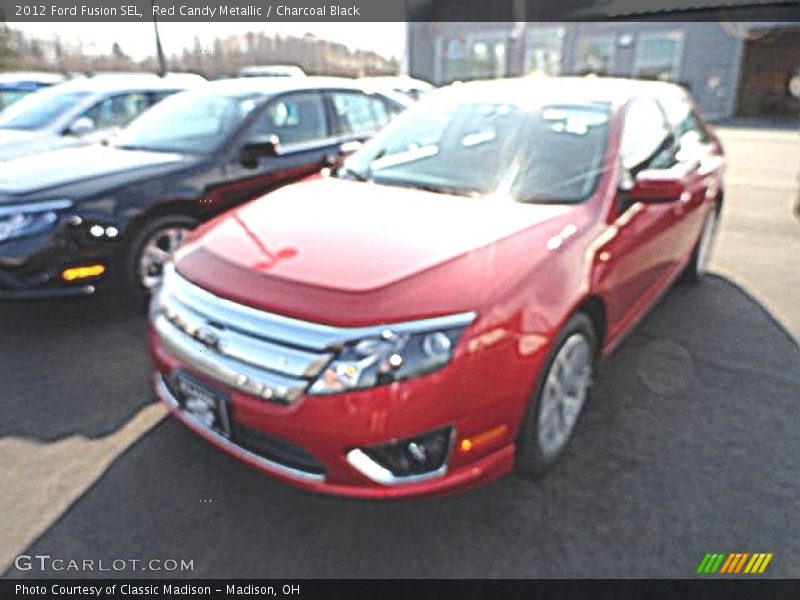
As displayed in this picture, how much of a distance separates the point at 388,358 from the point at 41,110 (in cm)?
654

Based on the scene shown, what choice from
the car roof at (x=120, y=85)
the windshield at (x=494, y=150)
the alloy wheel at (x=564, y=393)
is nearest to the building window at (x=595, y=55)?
the car roof at (x=120, y=85)

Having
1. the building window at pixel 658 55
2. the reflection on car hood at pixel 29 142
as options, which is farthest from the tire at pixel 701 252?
the building window at pixel 658 55

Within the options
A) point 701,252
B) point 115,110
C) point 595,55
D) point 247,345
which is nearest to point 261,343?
point 247,345

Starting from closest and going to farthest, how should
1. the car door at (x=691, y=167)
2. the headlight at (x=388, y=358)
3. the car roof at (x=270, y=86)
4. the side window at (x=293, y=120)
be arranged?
1. the headlight at (x=388, y=358)
2. the car door at (x=691, y=167)
3. the side window at (x=293, y=120)
4. the car roof at (x=270, y=86)

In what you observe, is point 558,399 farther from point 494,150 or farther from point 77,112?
point 77,112

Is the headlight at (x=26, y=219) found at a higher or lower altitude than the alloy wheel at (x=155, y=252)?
higher

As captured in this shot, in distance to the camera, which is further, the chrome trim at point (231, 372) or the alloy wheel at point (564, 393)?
the alloy wheel at point (564, 393)

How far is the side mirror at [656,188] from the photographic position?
8.34 ft

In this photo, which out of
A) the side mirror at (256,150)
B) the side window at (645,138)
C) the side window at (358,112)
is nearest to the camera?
the side window at (645,138)

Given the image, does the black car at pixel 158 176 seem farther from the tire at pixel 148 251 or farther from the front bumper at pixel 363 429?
the front bumper at pixel 363 429

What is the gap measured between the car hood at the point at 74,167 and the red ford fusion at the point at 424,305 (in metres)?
1.51

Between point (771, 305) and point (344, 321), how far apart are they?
3.67 metres

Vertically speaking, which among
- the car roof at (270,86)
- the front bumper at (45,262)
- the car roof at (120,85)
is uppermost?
the car roof at (270,86)
